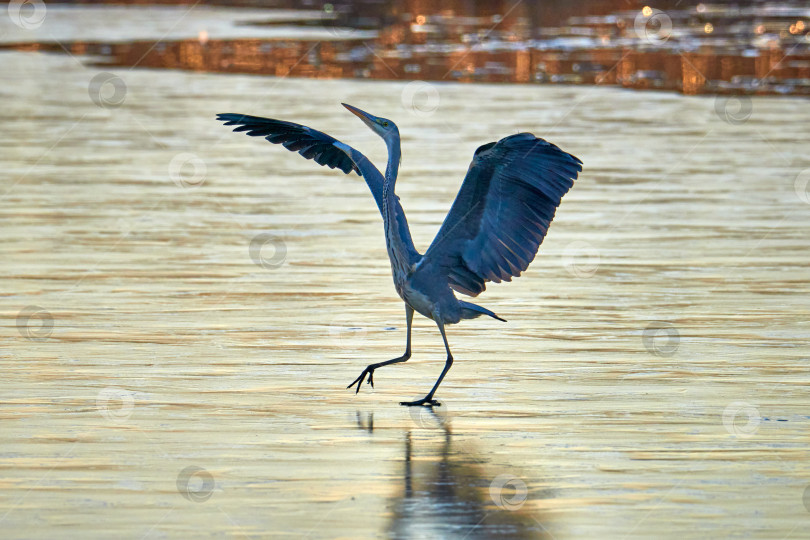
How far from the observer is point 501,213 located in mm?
7605

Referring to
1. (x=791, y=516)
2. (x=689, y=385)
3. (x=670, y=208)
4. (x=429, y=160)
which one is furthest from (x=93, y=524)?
(x=429, y=160)

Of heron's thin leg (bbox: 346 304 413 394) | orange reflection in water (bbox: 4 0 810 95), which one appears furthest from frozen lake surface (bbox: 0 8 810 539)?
orange reflection in water (bbox: 4 0 810 95)

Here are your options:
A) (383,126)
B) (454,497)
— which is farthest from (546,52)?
(454,497)

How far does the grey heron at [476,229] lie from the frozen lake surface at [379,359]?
23.5 inches

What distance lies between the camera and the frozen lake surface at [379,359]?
6039 millimetres

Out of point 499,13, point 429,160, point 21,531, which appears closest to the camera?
point 21,531

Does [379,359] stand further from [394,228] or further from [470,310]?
[394,228]

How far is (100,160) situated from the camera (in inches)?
696

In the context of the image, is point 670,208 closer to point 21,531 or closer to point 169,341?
point 169,341

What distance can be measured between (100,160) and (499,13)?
93.2ft

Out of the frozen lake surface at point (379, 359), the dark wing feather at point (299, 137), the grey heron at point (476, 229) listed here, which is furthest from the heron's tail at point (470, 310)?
the dark wing feather at point (299, 137)

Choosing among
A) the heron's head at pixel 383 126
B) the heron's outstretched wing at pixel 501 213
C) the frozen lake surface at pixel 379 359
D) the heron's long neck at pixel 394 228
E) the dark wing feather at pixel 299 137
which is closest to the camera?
the frozen lake surface at pixel 379 359

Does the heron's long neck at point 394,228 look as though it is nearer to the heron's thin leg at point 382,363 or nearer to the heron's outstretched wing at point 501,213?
the heron's outstretched wing at point 501,213

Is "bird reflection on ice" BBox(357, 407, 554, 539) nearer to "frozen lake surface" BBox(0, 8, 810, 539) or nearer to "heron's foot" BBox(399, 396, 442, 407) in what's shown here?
"frozen lake surface" BBox(0, 8, 810, 539)
